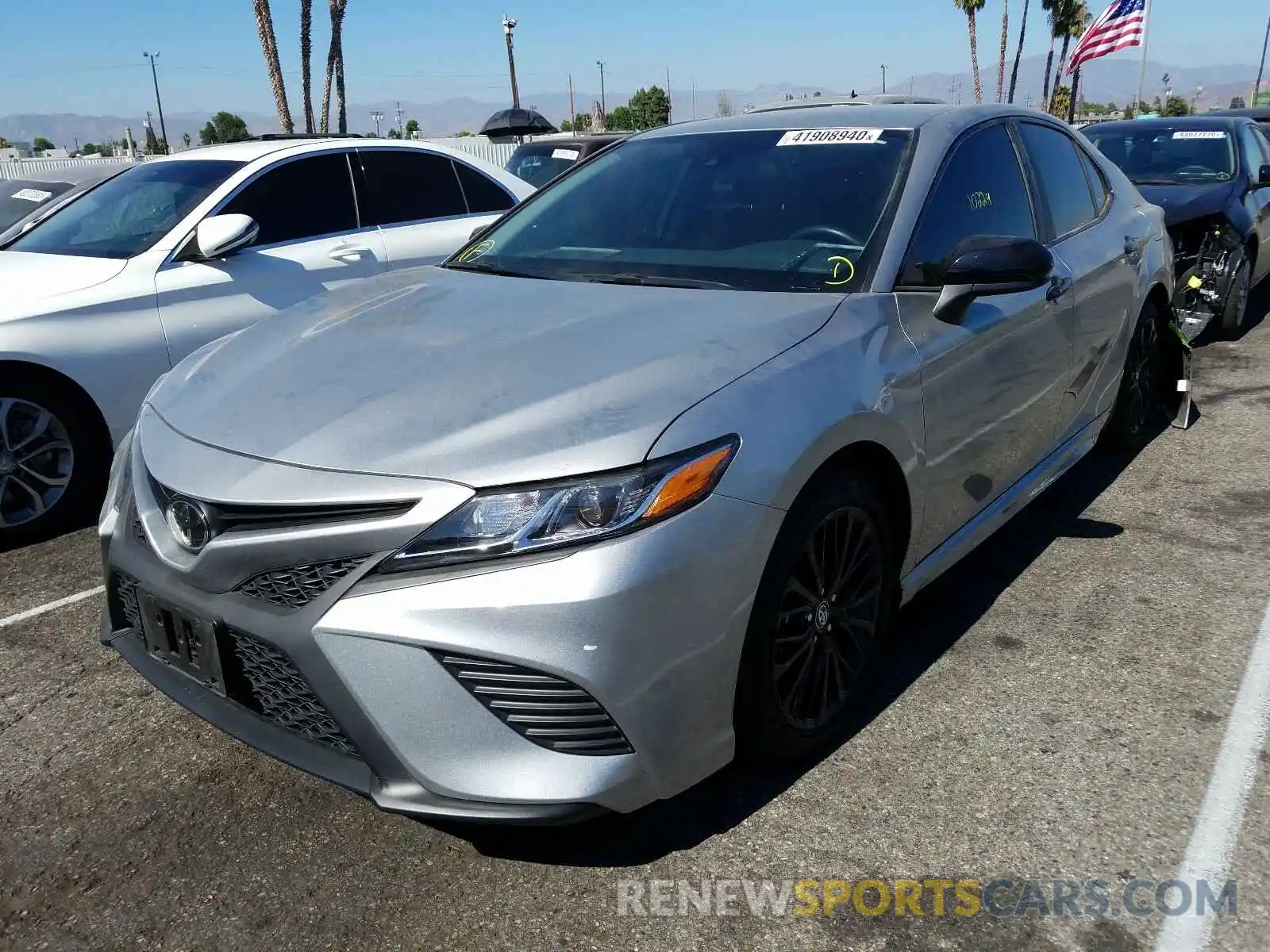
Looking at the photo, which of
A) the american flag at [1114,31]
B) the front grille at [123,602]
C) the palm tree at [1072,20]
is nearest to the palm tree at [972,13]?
the palm tree at [1072,20]

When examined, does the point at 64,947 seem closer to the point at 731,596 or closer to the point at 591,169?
the point at 731,596

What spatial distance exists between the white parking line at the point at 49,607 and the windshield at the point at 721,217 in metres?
1.80

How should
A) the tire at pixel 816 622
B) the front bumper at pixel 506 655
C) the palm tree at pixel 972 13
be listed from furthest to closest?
the palm tree at pixel 972 13
the tire at pixel 816 622
the front bumper at pixel 506 655

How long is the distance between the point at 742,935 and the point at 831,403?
117cm

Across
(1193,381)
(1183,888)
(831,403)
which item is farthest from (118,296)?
(1193,381)

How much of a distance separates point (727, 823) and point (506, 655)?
85 cm

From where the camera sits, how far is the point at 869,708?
2.96 m

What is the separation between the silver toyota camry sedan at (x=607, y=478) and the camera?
200 cm

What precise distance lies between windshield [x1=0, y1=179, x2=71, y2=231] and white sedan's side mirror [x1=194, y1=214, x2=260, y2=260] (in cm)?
378

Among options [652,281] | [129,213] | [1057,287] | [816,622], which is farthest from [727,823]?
[129,213]

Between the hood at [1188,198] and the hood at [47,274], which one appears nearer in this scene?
the hood at [47,274]

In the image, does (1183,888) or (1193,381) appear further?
(1193,381)

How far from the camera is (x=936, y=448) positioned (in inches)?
114

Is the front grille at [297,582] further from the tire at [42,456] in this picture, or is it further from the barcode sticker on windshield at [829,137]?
the tire at [42,456]
